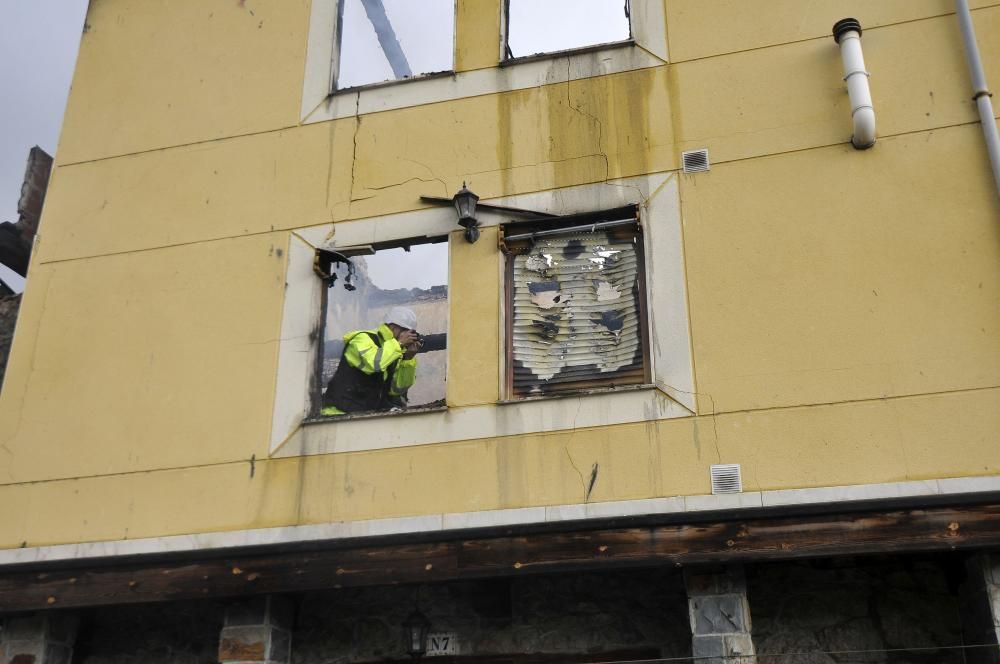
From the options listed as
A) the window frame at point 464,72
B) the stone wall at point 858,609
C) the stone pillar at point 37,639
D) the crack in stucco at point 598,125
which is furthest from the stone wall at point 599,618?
the window frame at point 464,72

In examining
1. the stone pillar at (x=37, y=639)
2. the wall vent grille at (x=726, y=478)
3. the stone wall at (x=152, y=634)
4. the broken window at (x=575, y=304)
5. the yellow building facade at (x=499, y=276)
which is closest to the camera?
the wall vent grille at (x=726, y=478)

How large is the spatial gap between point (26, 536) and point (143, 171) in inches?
136

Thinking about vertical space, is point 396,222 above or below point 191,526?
above

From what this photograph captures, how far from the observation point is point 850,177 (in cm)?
807

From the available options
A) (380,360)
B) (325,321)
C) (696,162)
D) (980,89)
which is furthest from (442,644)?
(980,89)

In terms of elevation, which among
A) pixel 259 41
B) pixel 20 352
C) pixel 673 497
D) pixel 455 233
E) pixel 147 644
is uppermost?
pixel 259 41

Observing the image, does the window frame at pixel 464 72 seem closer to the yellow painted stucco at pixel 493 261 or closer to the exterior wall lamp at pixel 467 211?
the yellow painted stucco at pixel 493 261

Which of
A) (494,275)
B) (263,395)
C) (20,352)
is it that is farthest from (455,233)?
(20,352)

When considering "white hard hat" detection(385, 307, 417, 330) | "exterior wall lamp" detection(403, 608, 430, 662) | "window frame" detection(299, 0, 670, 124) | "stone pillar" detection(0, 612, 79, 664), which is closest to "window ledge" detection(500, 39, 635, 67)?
"window frame" detection(299, 0, 670, 124)

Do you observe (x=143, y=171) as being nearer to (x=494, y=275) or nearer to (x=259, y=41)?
(x=259, y=41)

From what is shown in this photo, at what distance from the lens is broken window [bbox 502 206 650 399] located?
8188 mm

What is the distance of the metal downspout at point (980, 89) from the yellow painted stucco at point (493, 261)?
11 cm

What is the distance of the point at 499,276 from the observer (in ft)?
28.2

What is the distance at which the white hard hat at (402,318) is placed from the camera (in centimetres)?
938
